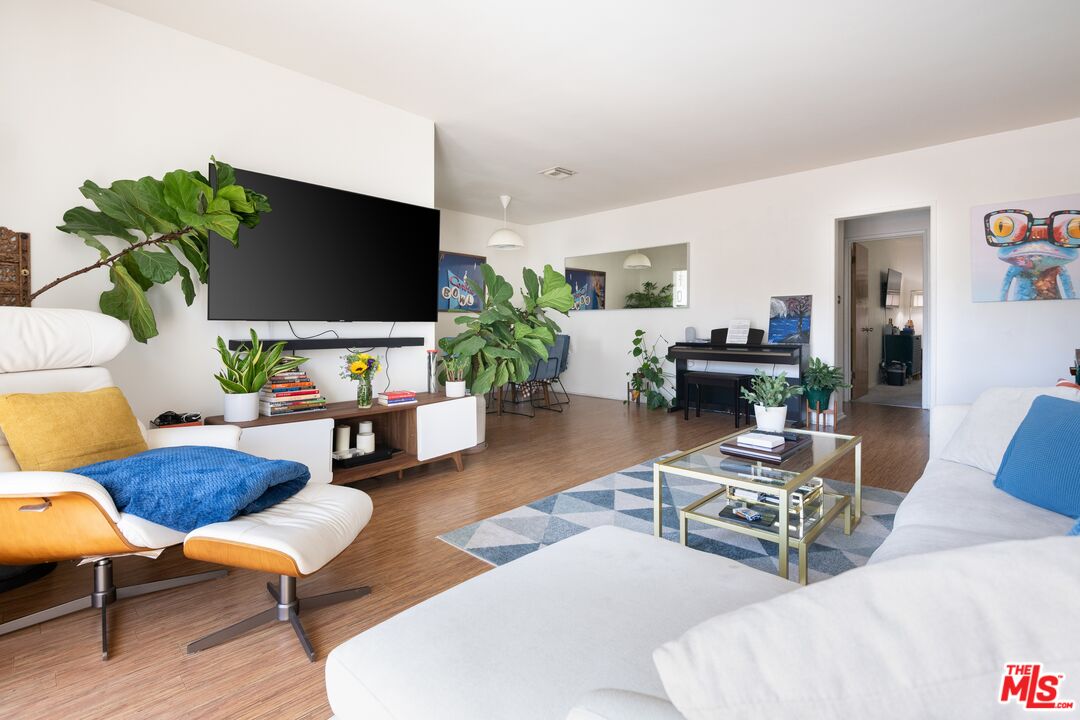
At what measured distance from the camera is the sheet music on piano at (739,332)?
19.7 feet

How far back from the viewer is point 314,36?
3049 mm

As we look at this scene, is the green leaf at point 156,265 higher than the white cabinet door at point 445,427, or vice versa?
the green leaf at point 156,265

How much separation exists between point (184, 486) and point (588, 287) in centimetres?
644

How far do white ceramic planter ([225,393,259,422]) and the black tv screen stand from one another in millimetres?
484

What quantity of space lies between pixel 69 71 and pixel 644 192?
5.30 metres

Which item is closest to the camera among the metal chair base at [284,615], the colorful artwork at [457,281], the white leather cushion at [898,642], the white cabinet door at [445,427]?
the white leather cushion at [898,642]

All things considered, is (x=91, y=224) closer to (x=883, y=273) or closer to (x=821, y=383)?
(x=821, y=383)

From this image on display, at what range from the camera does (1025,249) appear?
4.56 m

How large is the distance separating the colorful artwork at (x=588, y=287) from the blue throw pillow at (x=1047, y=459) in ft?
19.2

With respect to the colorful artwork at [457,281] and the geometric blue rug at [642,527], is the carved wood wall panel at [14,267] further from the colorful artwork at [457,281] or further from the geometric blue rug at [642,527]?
the colorful artwork at [457,281]

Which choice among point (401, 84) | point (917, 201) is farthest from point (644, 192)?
point (401, 84)

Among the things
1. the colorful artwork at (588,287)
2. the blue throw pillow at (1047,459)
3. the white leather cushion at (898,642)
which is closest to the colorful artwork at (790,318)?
the colorful artwork at (588,287)

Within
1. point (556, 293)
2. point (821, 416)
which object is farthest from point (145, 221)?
point (821, 416)

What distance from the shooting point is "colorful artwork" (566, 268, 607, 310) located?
7.60 metres
